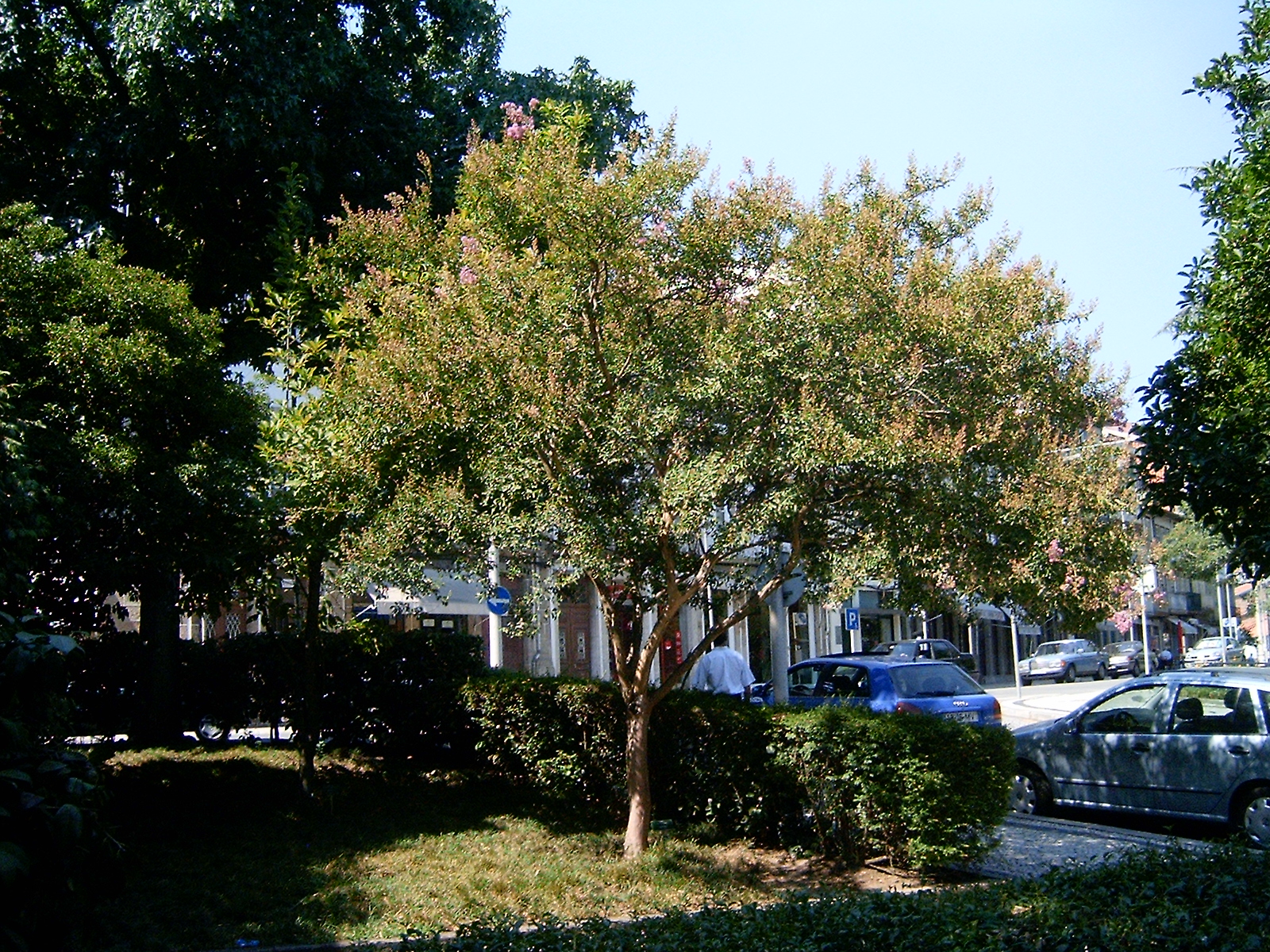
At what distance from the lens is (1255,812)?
1027 centimetres

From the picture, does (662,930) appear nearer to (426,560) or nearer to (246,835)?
(426,560)

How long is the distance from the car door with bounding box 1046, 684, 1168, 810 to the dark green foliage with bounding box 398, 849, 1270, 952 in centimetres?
613

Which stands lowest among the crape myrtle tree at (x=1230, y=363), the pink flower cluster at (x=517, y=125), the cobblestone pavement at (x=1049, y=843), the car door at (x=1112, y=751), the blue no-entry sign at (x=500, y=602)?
the cobblestone pavement at (x=1049, y=843)

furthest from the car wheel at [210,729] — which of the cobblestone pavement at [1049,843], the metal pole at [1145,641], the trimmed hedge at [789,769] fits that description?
the metal pole at [1145,641]

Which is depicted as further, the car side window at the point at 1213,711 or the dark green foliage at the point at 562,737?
the dark green foliage at the point at 562,737

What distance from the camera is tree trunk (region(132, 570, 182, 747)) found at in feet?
45.4

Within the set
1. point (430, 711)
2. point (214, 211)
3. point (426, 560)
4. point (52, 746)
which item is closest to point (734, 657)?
point (430, 711)

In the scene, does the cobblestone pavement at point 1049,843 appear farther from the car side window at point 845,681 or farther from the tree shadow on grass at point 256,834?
the tree shadow on grass at point 256,834

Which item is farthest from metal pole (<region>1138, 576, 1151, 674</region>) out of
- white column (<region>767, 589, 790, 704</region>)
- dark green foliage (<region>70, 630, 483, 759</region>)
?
dark green foliage (<region>70, 630, 483, 759</region>)

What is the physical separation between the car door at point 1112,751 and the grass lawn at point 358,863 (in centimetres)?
379

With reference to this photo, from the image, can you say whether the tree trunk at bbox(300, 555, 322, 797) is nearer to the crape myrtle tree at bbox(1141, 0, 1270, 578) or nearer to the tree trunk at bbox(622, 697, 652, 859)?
the tree trunk at bbox(622, 697, 652, 859)

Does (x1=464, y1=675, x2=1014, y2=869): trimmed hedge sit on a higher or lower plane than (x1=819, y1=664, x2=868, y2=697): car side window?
lower

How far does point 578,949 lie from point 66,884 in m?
2.28

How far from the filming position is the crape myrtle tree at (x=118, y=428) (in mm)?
8867
